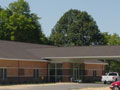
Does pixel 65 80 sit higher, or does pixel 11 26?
pixel 11 26

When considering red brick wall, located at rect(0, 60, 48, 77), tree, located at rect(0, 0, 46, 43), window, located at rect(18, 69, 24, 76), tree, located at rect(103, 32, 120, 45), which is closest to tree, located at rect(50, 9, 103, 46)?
tree, located at rect(103, 32, 120, 45)

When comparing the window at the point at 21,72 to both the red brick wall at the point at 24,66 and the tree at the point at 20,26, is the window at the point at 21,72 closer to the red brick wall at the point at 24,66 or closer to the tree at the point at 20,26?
the red brick wall at the point at 24,66

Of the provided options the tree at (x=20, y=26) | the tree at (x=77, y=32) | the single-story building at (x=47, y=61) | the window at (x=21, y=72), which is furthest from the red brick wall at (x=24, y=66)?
the tree at (x=77, y=32)

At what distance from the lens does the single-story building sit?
43.9 meters

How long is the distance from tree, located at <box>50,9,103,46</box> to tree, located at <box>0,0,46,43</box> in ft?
41.5

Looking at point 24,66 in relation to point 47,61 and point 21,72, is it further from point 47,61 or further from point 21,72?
point 47,61

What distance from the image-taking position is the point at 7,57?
141 feet

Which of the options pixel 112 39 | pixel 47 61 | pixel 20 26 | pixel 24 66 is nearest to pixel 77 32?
pixel 112 39

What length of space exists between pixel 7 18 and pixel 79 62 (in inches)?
1045

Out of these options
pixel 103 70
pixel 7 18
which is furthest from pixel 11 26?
pixel 103 70

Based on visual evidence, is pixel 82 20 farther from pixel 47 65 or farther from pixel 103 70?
pixel 47 65

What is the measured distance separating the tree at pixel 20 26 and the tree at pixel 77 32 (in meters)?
12.6

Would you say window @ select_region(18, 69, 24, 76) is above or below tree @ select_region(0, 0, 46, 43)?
below

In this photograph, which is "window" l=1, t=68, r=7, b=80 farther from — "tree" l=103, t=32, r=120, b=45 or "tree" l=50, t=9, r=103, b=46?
"tree" l=103, t=32, r=120, b=45
